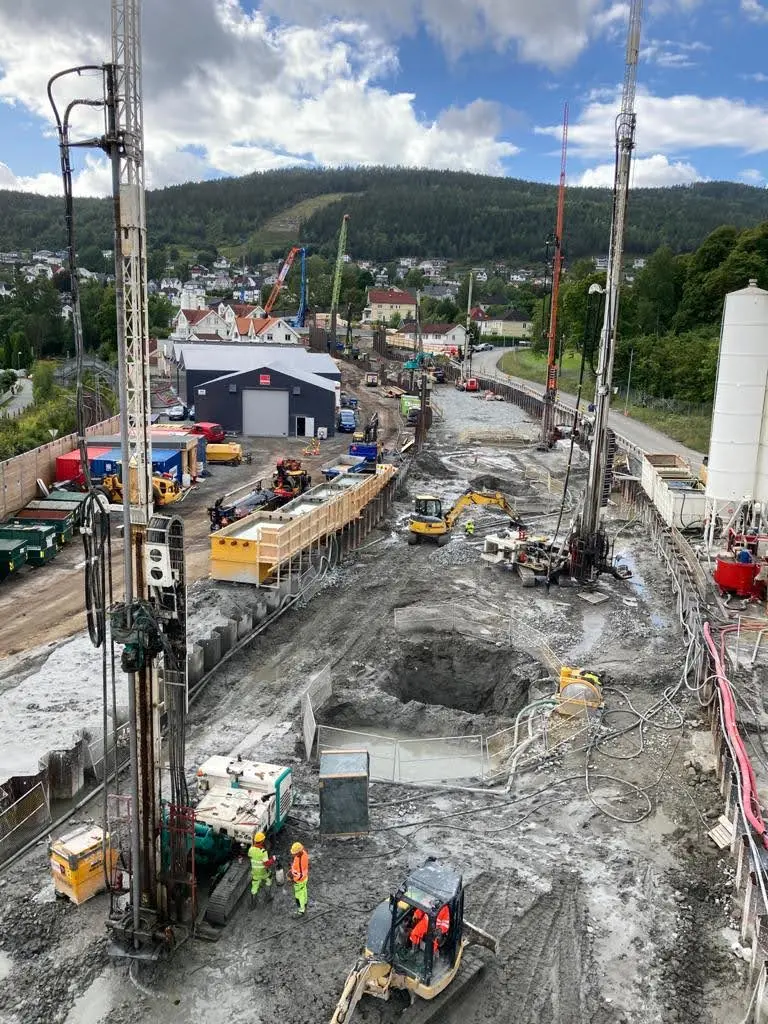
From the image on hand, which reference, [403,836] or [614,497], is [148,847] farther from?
[614,497]

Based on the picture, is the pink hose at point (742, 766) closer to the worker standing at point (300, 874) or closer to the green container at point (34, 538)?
the worker standing at point (300, 874)

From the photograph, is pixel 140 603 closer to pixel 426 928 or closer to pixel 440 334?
pixel 426 928

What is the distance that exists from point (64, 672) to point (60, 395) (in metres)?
41.2

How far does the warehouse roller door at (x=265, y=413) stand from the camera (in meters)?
52.8

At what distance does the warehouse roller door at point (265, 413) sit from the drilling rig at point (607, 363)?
1147 inches

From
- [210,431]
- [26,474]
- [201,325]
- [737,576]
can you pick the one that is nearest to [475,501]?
[737,576]

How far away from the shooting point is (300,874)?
1150 cm

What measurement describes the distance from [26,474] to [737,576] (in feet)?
81.0

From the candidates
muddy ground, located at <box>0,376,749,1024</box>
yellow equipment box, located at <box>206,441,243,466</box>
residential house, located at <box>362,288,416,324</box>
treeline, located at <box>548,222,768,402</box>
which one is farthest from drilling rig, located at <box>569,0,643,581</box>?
residential house, located at <box>362,288,416,324</box>

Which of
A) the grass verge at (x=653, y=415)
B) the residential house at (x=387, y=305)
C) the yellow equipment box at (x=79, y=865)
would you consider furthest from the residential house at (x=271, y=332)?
the yellow equipment box at (x=79, y=865)

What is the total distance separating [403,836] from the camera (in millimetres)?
13641

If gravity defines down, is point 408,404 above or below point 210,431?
above

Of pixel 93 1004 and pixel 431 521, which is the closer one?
pixel 93 1004

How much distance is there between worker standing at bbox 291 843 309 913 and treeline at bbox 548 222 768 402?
4515cm
